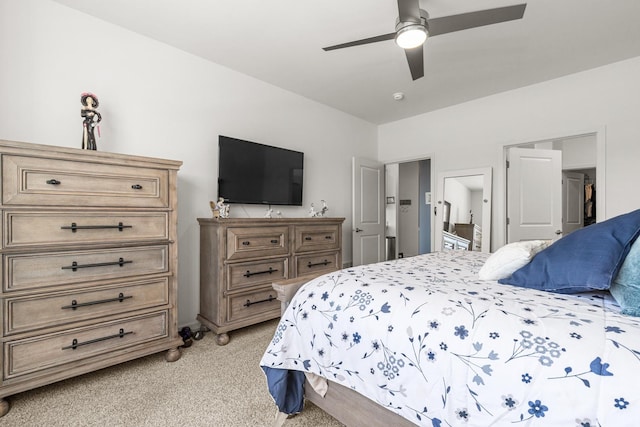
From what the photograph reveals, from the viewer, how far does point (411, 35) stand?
1947mm

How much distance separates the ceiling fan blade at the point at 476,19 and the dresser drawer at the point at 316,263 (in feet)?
7.37

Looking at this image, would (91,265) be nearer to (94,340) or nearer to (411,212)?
(94,340)

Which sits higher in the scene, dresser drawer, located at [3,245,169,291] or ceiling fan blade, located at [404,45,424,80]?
ceiling fan blade, located at [404,45,424,80]

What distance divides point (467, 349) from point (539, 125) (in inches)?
141

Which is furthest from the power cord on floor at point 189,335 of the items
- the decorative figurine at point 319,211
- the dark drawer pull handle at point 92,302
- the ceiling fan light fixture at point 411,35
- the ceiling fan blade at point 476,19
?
the ceiling fan blade at point 476,19

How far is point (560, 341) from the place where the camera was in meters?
0.80

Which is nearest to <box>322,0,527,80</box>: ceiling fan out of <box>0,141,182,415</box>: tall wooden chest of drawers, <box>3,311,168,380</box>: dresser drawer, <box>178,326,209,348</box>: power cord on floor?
<box>0,141,182,415</box>: tall wooden chest of drawers

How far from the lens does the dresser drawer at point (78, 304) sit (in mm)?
1628

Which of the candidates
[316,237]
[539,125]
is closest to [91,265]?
[316,237]

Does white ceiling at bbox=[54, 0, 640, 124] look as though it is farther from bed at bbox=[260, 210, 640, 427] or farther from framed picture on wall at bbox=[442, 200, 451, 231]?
bed at bbox=[260, 210, 640, 427]

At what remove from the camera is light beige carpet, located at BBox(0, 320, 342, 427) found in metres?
1.54

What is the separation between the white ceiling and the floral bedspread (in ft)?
6.75

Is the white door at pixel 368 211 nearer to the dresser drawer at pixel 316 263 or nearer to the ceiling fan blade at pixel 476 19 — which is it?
the dresser drawer at pixel 316 263

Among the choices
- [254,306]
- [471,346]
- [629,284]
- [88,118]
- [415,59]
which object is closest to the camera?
[471,346]
